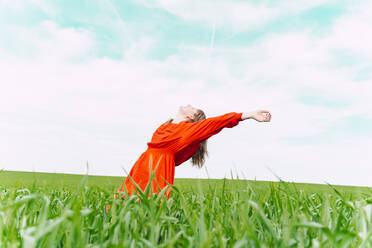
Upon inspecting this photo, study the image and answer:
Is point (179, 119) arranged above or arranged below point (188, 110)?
below

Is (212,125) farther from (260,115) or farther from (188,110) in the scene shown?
(188,110)

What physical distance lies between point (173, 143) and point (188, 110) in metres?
0.76

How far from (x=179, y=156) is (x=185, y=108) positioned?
78cm

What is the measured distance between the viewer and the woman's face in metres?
4.29

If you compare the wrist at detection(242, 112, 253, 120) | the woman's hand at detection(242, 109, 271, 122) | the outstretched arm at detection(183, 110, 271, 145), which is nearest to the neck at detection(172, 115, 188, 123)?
the outstretched arm at detection(183, 110, 271, 145)

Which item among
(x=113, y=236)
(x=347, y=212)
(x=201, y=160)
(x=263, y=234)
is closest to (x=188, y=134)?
(x=201, y=160)

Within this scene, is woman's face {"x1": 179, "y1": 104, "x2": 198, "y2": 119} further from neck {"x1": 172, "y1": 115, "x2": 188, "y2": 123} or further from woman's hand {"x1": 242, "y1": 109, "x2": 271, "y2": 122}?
woman's hand {"x1": 242, "y1": 109, "x2": 271, "y2": 122}

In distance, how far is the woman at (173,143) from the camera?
3488 millimetres

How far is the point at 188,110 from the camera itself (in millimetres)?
4348

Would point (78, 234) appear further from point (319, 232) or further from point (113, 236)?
point (319, 232)

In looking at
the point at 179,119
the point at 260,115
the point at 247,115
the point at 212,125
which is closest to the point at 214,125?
the point at 212,125

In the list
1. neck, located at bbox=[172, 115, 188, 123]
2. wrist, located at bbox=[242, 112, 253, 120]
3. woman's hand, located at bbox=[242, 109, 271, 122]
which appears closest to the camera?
woman's hand, located at bbox=[242, 109, 271, 122]

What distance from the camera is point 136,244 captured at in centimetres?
115

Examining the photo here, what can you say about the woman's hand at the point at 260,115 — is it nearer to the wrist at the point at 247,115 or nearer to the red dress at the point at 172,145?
the wrist at the point at 247,115
